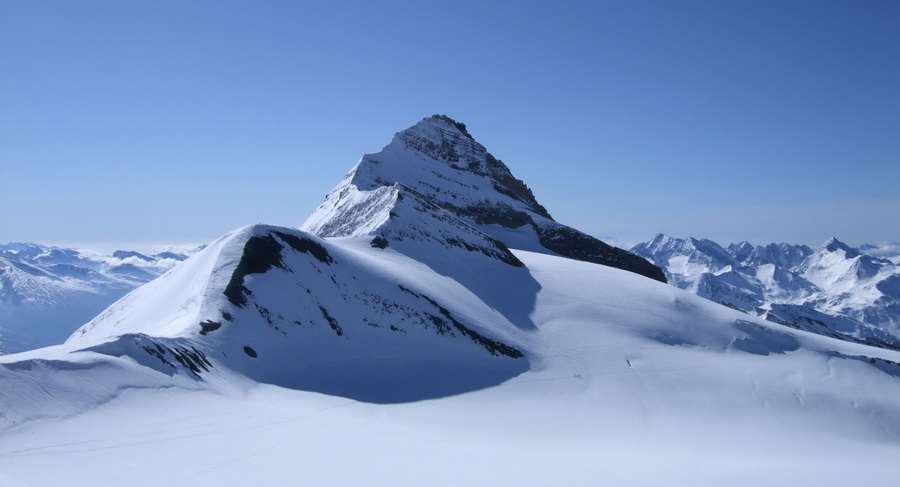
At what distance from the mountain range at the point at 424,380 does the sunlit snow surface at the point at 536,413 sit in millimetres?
157

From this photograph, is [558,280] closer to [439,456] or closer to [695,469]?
[695,469]

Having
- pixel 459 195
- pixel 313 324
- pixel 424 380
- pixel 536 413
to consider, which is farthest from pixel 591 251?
pixel 313 324

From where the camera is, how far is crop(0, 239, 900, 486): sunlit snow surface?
2236 cm

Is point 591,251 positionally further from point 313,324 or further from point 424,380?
point 313,324

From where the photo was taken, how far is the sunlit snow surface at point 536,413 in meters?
22.4

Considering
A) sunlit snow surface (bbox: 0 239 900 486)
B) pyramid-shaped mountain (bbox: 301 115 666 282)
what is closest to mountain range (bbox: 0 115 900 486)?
sunlit snow surface (bbox: 0 239 900 486)

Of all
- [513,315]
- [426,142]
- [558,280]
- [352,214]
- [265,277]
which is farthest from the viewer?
[426,142]

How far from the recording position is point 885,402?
51.3 metres

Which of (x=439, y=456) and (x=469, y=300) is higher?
(x=469, y=300)

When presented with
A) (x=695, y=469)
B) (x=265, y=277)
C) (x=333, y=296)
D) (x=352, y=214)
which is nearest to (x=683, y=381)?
(x=695, y=469)

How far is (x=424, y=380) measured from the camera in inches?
1750

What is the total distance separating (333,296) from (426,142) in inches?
3474

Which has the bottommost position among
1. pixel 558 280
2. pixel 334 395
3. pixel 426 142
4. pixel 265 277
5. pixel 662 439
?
pixel 334 395

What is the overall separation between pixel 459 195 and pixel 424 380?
Result: 254ft
